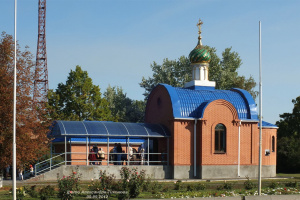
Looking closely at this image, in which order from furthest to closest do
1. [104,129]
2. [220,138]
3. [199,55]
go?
[199,55] < [220,138] < [104,129]

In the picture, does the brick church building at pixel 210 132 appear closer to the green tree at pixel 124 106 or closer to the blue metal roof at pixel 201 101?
the blue metal roof at pixel 201 101

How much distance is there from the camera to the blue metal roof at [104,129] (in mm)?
31719

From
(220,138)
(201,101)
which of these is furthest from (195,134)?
(201,101)

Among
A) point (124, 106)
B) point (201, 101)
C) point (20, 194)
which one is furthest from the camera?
point (124, 106)

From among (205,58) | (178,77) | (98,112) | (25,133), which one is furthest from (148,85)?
(25,133)

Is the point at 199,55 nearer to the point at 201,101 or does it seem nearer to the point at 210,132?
the point at 201,101

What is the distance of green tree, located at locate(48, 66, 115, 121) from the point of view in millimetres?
49188

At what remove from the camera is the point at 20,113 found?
79.7ft

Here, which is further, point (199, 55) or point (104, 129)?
point (199, 55)

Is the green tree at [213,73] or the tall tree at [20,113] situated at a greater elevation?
the green tree at [213,73]

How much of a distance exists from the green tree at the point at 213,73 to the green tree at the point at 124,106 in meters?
2.91

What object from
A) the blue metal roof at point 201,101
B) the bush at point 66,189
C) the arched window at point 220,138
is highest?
the blue metal roof at point 201,101

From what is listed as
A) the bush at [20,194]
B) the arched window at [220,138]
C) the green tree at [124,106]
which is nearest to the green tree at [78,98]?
the green tree at [124,106]

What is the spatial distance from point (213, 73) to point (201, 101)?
25.2 m
